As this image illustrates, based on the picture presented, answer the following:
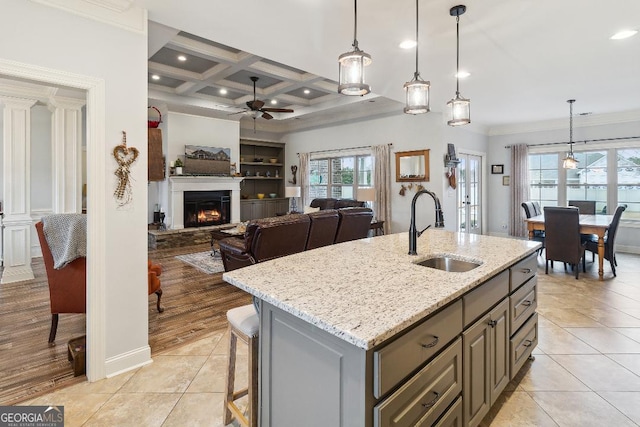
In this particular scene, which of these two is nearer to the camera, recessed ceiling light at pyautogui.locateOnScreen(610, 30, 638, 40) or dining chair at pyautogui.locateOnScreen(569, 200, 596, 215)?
recessed ceiling light at pyautogui.locateOnScreen(610, 30, 638, 40)

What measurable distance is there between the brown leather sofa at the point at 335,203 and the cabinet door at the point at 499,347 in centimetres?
556

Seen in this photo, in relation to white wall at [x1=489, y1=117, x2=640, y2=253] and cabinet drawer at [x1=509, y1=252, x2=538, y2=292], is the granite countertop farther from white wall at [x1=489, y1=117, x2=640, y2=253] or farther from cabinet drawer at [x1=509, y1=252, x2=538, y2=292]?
white wall at [x1=489, y1=117, x2=640, y2=253]

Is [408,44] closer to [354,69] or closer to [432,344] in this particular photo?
[354,69]

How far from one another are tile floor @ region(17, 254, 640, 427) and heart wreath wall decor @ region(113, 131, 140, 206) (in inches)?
49.9

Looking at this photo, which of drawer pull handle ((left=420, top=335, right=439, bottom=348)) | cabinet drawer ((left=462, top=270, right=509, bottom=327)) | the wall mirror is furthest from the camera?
the wall mirror

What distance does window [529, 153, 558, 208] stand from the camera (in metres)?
7.45

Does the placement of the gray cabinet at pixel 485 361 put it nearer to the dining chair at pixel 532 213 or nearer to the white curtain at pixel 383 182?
the dining chair at pixel 532 213

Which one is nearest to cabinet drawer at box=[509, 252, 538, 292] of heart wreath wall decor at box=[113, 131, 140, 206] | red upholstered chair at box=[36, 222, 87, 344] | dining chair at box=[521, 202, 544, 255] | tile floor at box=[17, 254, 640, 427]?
tile floor at box=[17, 254, 640, 427]

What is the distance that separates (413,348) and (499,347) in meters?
0.97

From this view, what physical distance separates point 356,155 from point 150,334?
20.4ft

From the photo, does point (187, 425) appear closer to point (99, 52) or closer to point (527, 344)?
point (527, 344)

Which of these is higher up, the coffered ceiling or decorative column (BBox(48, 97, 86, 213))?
the coffered ceiling

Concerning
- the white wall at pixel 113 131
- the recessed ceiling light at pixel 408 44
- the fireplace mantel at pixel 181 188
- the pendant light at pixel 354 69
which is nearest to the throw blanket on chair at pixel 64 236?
the white wall at pixel 113 131

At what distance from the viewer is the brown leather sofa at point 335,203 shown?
753 cm
